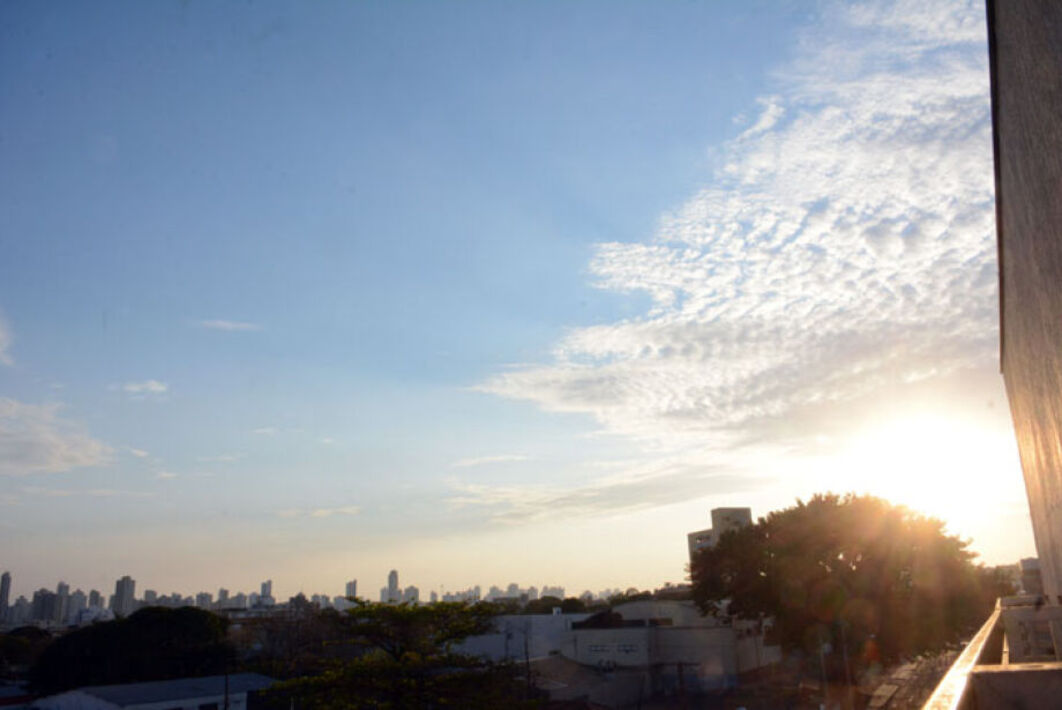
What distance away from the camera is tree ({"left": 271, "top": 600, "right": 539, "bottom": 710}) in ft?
54.2

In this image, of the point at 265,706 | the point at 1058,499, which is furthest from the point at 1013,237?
the point at 265,706

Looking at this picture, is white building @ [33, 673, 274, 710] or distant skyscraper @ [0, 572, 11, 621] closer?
white building @ [33, 673, 274, 710]

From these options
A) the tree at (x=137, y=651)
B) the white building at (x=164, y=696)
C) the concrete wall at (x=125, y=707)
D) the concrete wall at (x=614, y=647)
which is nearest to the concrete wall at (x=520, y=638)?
the concrete wall at (x=614, y=647)

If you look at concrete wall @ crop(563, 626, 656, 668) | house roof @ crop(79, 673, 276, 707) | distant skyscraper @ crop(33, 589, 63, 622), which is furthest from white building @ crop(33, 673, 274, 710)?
distant skyscraper @ crop(33, 589, 63, 622)

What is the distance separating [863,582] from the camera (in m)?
30.1

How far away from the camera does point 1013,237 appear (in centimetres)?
612

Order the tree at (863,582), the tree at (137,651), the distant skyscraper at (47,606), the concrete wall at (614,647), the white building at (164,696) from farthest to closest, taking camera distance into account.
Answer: the distant skyscraper at (47,606)
the concrete wall at (614,647)
the tree at (137,651)
the tree at (863,582)
the white building at (164,696)

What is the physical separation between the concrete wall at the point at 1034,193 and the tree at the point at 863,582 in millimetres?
25445

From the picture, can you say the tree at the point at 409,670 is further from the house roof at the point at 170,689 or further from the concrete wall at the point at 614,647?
the concrete wall at the point at 614,647

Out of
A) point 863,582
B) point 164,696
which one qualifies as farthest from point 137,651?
point 863,582

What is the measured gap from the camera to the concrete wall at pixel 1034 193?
3.40 meters

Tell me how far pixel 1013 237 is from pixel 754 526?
30.4 meters

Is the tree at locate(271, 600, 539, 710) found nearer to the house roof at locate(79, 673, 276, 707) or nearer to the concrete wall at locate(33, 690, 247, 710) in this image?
the house roof at locate(79, 673, 276, 707)

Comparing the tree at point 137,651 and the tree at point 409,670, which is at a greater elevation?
the tree at point 409,670
